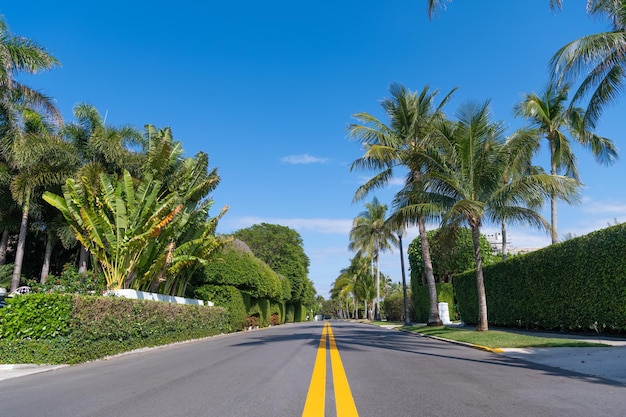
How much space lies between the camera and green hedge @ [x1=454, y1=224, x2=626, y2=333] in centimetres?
1359

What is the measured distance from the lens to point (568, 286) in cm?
1586

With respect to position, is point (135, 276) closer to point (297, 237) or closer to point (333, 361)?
point (333, 361)

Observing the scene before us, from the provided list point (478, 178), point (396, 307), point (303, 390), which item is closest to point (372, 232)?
point (396, 307)

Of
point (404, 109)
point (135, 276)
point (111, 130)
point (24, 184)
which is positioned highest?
Answer: point (404, 109)

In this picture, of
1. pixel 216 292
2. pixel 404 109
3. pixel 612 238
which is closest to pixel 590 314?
pixel 612 238

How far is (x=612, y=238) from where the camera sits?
1362cm

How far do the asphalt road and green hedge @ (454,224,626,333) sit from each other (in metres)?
7.14

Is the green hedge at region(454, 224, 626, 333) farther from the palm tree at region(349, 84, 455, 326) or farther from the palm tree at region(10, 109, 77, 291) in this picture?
the palm tree at region(10, 109, 77, 291)

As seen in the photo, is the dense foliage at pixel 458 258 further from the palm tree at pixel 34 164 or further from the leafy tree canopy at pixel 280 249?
the palm tree at pixel 34 164

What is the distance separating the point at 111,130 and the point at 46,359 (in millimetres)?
15402

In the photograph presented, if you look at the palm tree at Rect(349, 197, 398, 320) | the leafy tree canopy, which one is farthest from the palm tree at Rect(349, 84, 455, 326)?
the leafy tree canopy

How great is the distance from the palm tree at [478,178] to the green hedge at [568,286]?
216cm

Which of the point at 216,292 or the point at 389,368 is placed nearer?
the point at 389,368

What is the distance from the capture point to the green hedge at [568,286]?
535 inches
